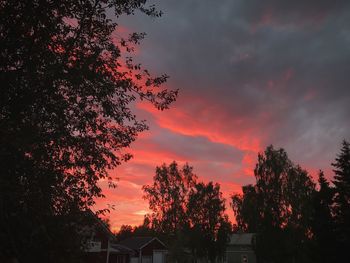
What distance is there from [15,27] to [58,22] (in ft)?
4.65

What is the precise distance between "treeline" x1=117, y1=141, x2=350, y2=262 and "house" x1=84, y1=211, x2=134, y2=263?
11.1 metres

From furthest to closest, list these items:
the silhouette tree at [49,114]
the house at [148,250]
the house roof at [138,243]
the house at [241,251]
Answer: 1. the house at [241,251]
2. the house roof at [138,243]
3. the house at [148,250]
4. the silhouette tree at [49,114]

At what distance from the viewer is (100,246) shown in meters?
37.8

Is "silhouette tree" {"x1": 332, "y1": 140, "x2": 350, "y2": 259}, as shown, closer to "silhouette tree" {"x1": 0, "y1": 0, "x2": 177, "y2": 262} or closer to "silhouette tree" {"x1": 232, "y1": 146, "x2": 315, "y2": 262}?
"silhouette tree" {"x1": 232, "y1": 146, "x2": 315, "y2": 262}

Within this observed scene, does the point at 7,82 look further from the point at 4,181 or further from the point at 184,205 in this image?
the point at 184,205

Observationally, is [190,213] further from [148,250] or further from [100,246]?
[100,246]

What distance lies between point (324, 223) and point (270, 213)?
15.7 meters

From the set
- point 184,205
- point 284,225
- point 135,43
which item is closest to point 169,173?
point 184,205

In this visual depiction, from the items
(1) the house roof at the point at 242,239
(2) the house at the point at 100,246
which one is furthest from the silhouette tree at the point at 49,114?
(1) the house roof at the point at 242,239

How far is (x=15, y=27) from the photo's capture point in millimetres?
10273

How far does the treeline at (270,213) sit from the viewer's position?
37.2 metres

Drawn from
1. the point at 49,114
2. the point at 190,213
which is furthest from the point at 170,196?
the point at 49,114

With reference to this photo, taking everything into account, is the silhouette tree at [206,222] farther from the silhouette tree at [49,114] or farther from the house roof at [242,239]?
the silhouette tree at [49,114]

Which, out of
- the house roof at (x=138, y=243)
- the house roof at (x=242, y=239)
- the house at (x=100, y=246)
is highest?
the house roof at (x=242, y=239)
